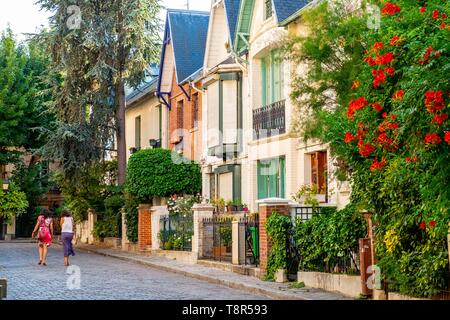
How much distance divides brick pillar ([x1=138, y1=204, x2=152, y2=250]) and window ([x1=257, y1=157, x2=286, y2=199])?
5160 millimetres

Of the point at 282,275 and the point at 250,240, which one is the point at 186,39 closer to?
the point at 250,240

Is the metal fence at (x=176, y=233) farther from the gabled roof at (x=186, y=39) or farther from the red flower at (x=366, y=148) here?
the red flower at (x=366, y=148)

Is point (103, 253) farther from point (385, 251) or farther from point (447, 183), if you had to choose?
point (447, 183)

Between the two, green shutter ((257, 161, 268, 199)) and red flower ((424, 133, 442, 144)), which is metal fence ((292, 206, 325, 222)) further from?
red flower ((424, 133, 442, 144))

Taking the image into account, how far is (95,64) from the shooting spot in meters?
38.7

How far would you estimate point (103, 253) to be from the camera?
31.8 metres

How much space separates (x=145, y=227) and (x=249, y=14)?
8.56 metres

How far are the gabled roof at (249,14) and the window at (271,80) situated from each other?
1.31 meters

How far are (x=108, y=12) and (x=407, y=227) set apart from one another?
28.2m

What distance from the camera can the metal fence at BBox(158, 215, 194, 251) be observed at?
2580 centimetres

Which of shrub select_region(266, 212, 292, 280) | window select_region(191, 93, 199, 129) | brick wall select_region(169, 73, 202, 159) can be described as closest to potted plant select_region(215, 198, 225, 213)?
brick wall select_region(169, 73, 202, 159)

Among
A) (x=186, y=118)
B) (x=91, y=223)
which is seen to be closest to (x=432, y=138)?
(x=186, y=118)

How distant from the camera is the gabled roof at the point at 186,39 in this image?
36.9 metres

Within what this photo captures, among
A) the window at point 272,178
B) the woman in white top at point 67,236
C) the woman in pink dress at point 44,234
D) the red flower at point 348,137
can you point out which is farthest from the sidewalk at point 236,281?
the window at point 272,178
